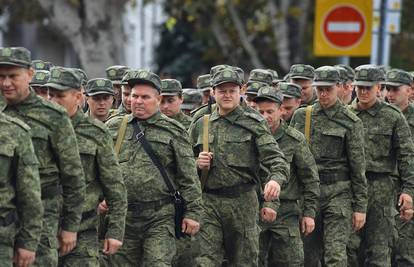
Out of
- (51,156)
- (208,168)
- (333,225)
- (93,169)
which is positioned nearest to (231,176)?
(208,168)

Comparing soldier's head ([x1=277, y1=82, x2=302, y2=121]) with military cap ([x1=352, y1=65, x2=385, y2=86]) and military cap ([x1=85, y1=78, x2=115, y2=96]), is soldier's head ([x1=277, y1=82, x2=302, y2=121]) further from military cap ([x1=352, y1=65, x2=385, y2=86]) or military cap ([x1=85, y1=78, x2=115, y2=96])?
military cap ([x1=85, y1=78, x2=115, y2=96])

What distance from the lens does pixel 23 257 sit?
33.4 feet

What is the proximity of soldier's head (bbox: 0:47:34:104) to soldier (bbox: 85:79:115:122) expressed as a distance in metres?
3.07

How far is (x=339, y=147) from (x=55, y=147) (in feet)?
14.9

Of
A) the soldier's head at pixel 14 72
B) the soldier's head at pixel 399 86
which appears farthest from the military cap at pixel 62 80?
the soldier's head at pixel 399 86

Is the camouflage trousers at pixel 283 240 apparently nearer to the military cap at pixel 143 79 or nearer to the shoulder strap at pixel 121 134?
the shoulder strap at pixel 121 134

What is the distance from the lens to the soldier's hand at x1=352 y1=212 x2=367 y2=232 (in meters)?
14.7

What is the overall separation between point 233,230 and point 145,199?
1.30m

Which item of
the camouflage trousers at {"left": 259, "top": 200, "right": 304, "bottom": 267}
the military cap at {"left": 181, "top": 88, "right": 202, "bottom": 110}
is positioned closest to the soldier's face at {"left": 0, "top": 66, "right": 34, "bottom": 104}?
the camouflage trousers at {"left": 259, "top": 200, "right": 304, "bottom": 267}

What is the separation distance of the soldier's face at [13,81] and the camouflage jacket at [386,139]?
18.3ft

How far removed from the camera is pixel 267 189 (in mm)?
12547

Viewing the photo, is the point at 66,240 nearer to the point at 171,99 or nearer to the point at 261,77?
the point at 171,99

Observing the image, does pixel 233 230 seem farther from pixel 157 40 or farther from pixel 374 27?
pixel 157 40

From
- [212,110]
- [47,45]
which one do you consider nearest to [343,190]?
[212,110]
